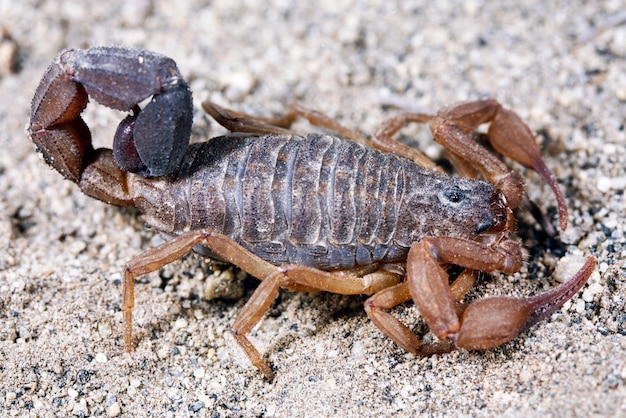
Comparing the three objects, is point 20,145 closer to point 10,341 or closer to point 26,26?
point 26,26

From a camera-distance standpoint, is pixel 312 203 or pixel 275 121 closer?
pixel 312 203

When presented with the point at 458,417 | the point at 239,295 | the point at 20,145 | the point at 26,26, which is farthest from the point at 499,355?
the point at 26,26

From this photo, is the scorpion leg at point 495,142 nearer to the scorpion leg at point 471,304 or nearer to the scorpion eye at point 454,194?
the scorpion eye at point 454,194

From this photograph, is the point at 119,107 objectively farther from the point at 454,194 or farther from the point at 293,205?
the point at 454,194

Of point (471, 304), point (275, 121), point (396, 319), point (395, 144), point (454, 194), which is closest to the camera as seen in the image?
point (471, 304)

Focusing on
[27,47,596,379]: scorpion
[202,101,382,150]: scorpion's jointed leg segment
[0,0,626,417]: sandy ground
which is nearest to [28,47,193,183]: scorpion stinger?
[27,47,596,379]: scorpion

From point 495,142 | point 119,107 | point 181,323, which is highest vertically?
point 119,107

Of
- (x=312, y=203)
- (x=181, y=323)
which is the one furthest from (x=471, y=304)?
(x=181, y=323)

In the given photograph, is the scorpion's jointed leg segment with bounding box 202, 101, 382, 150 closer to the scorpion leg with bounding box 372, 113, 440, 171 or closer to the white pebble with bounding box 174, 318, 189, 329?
the scorpion leg with bounding box 372, 113, 440, 171
